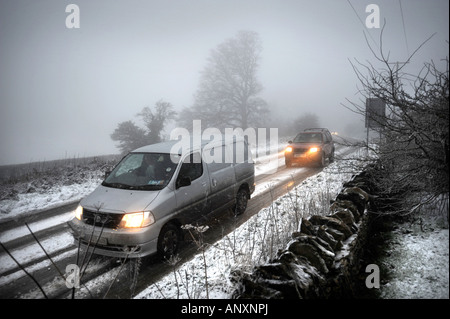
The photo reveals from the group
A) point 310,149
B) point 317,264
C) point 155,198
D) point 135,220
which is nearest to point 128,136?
point 310,149

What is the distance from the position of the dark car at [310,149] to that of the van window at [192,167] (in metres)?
8.19

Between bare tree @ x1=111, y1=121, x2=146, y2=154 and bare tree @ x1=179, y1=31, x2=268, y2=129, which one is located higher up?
bare tree @ x1=179, y1=31, x2=268, y2=129

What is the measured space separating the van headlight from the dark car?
382 inches

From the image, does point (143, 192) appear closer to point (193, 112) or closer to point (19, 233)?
point (19, 233)

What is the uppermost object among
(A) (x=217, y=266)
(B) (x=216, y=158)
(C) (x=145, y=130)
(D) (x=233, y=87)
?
(D) (x=233, y=87)

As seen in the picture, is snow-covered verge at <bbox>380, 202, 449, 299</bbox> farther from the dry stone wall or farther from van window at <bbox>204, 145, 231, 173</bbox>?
van window at <bbox>204, 145, 231, 173</bbox>

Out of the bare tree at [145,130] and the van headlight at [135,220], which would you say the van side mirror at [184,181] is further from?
the bare tree at [145,130]

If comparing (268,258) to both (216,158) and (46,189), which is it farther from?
(46,189)

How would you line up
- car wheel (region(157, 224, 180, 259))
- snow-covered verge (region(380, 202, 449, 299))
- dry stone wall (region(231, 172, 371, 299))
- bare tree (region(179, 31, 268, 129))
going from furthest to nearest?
bare tree (region(179, 31, 268, 129)) < car wheel (region(157, 224, 180, 259)) < snow-covered verge (region(380, 202, 449, 299)) < dry stone wall (region(231, 172, 371, 299))

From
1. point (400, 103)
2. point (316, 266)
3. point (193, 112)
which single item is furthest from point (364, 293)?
point (193, 112)

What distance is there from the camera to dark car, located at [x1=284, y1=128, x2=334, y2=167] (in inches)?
463

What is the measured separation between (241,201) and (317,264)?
3766mm

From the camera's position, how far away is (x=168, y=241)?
412 cm

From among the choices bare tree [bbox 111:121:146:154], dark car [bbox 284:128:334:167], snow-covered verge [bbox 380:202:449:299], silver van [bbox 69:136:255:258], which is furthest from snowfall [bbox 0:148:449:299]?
bare tree [bbox 111:121:146:154]
